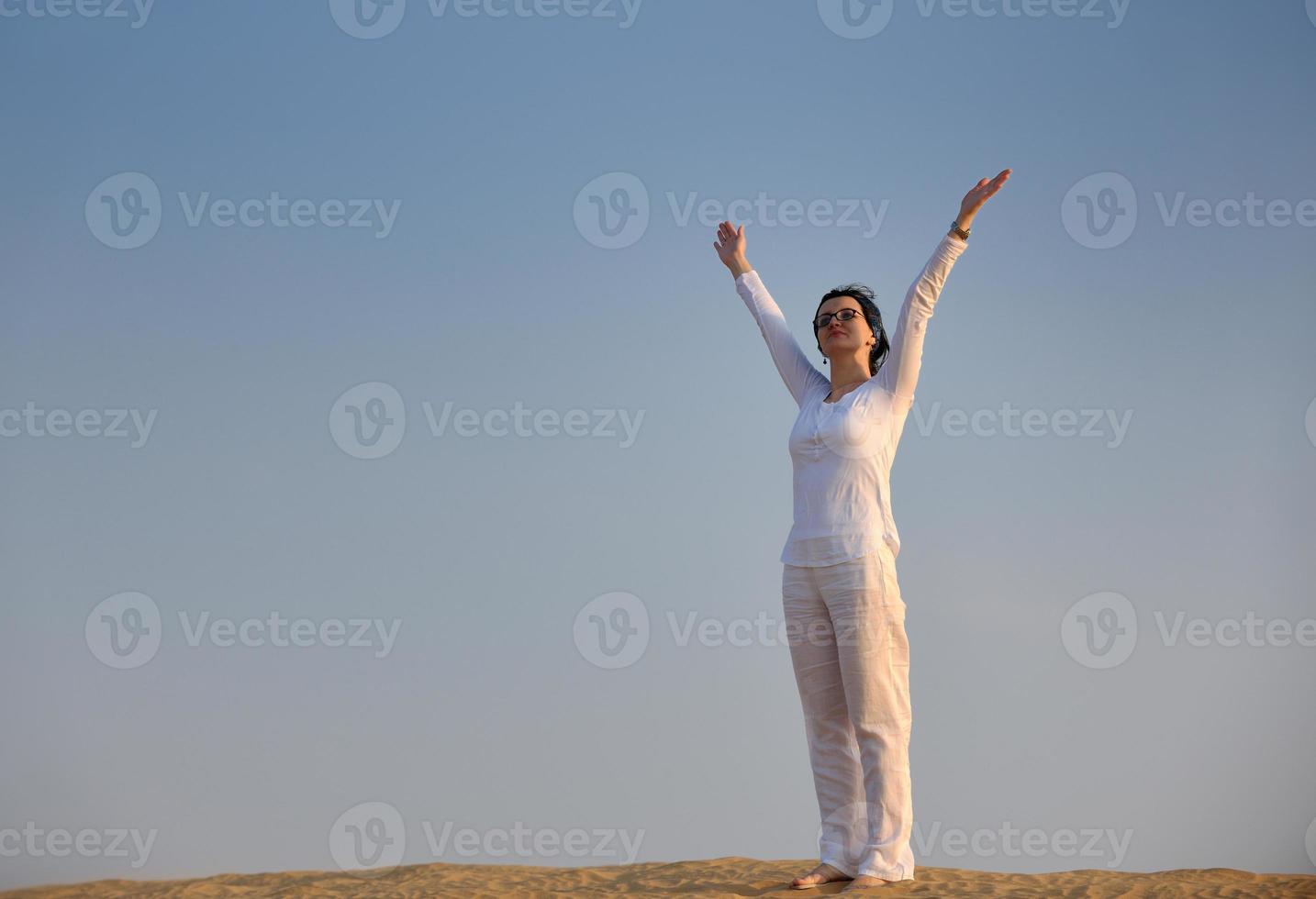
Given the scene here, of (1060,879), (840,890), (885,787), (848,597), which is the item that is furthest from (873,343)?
(1060,879)

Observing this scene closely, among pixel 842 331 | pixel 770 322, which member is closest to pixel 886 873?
pixel 842 331

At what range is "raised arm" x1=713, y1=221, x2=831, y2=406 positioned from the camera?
4.78 metres

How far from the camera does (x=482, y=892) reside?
5.61 meters

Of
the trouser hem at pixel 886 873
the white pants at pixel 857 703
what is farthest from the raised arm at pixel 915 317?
the trouser hem at pixel 886 873

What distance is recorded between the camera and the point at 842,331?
4.55m

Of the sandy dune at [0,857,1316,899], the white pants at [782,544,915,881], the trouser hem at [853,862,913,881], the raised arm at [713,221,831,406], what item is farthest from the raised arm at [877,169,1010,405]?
the sandy dune at [0,857,1316,899]

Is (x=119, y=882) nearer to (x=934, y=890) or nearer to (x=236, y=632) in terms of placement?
(x=236, y=632)

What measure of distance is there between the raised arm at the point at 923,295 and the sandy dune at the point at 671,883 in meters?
2.01

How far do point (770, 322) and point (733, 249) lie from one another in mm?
445

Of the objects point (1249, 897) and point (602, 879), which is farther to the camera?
point (602, 879)

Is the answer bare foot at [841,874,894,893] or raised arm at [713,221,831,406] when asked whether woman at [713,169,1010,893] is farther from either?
raised arm at [713,221,831,406]

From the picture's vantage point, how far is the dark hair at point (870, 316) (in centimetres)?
463

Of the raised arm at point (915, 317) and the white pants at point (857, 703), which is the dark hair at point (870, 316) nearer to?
the raised arm at point (915, 317)

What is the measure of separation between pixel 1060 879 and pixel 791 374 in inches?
106
